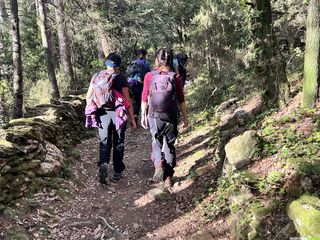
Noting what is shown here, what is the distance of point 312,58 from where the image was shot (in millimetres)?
5922

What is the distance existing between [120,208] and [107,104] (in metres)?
1.73

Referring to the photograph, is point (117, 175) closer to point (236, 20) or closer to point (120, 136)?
point (120, 136)

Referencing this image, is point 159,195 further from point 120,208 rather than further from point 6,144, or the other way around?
point 6,144

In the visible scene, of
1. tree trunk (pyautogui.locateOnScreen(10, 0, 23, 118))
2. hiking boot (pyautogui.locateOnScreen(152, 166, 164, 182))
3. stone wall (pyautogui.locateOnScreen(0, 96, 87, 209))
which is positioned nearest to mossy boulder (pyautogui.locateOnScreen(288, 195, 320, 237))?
hiking boot (pyautogui.locateOnScreen(152, 166, 164, 182))

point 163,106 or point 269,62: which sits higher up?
point 269,62

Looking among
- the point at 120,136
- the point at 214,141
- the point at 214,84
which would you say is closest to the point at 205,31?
the point at 214,84

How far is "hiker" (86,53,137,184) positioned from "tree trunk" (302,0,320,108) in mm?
2943

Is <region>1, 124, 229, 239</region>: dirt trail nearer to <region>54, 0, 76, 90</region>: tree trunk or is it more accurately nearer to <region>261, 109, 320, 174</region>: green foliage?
<region>261, 109, 320, 174</region>: green foliage

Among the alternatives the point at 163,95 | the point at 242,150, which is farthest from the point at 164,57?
the point at 242,150

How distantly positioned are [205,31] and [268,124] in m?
10.6

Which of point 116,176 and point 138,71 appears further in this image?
point 138,71

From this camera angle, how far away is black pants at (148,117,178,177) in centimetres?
584

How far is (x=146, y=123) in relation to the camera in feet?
20.1

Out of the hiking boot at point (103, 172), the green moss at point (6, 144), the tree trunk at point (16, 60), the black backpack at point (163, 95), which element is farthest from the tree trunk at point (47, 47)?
the black backpack at point (163, 95)
